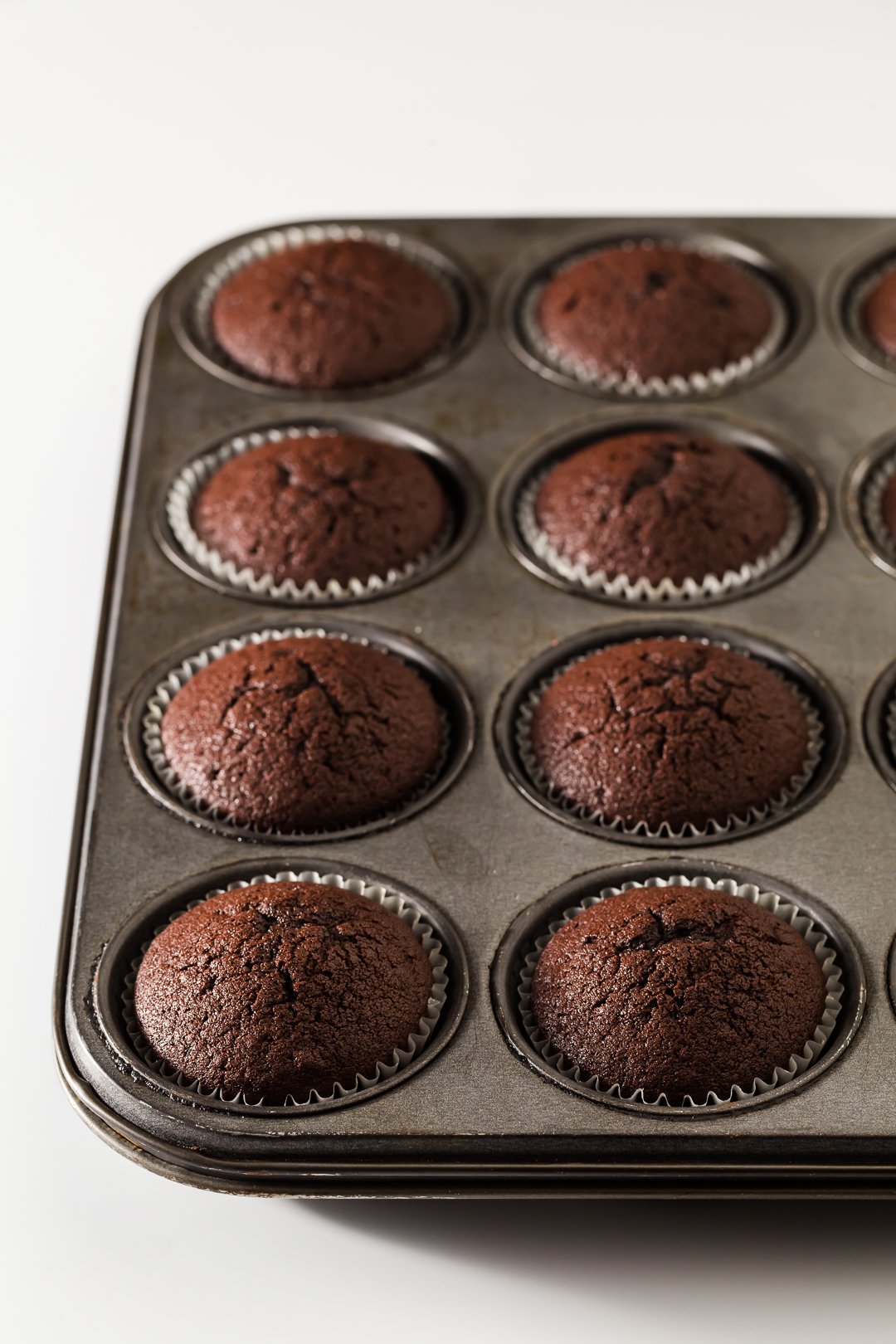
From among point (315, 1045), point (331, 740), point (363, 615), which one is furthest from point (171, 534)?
point (315, 1045)

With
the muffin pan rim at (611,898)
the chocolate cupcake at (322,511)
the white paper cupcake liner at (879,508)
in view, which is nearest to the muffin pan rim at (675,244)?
the white paper cupcake liner at (879,508)


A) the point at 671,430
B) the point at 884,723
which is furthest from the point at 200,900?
the point at 671,430

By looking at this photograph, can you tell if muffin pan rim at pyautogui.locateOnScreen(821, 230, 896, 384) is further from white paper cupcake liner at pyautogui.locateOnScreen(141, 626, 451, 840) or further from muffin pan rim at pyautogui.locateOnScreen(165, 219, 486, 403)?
white paper cupcake liner at pyautogui.locateOnScreen(141, 626, 451, 840)

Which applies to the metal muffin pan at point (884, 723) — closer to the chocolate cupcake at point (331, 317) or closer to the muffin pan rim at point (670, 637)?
the muffin pan rim at point (670, 637)

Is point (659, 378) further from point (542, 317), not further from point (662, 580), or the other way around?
point (662, 580)

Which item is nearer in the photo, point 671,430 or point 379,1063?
point 379,1063

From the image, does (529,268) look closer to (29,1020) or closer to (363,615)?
(363,615)
